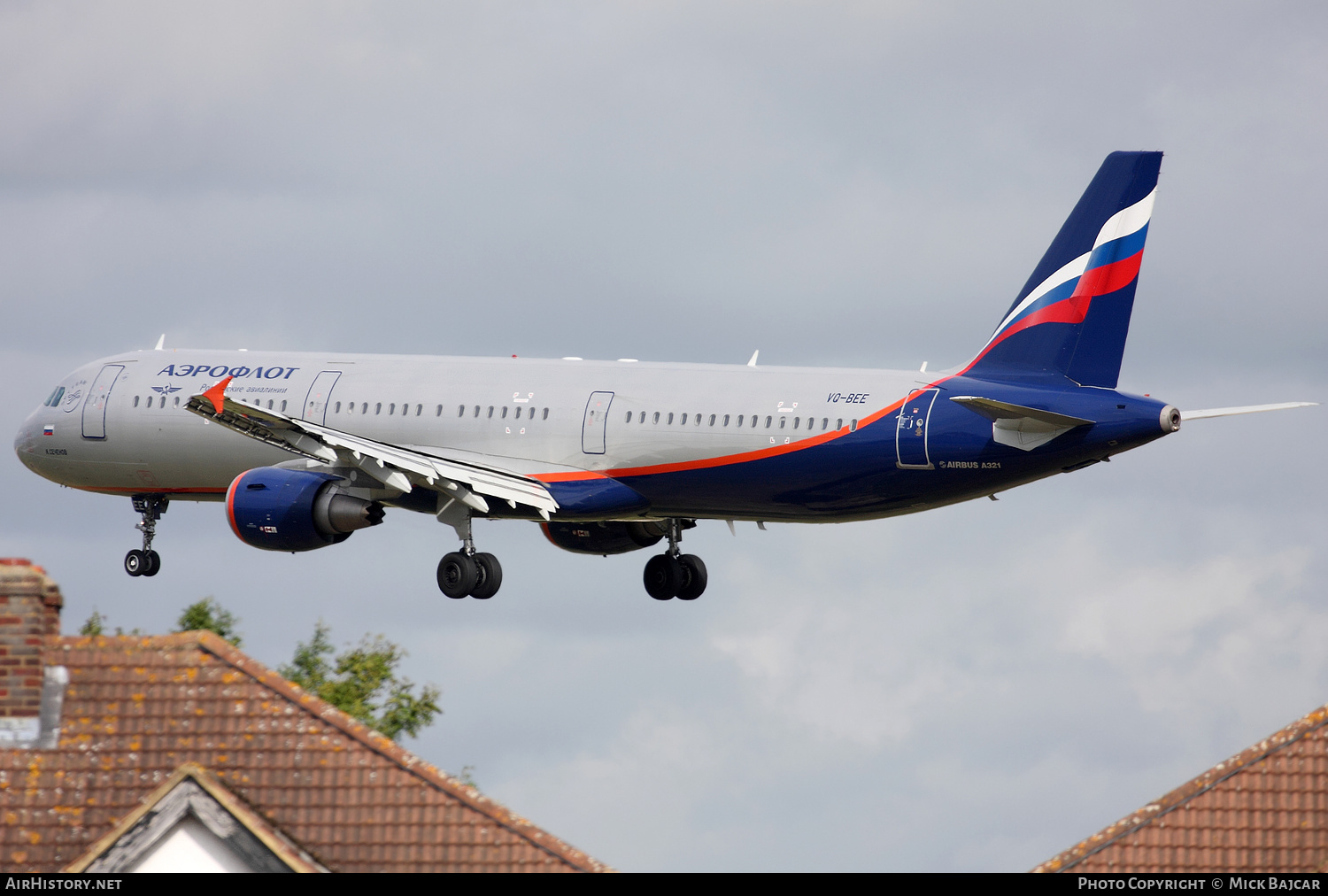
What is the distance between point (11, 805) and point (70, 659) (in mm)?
1749

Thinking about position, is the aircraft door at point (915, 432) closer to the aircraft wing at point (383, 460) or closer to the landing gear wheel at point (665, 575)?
the aircraft wing at point (383, 460)

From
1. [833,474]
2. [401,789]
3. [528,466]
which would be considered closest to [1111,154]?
[833,474]

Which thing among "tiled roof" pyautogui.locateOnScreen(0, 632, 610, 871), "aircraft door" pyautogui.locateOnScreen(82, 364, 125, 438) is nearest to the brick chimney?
"tiled roof" pyautogui.locateOnScreen(0, 632, 610, 871)

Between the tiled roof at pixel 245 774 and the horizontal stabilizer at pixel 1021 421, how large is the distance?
814 inches

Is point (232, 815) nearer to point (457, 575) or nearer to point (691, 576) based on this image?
point (457, 575)

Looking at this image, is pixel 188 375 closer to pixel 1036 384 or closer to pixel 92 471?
pixel 92 471

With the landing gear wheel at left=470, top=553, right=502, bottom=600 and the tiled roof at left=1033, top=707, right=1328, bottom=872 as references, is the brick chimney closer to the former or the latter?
the tiled roof at left=1033, top=707, right=1328, bottom=872

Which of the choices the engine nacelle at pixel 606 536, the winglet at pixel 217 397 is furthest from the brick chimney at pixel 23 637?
the engine nacelle at pixel 606 536

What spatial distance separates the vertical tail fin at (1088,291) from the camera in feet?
138

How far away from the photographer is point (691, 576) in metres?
51.7

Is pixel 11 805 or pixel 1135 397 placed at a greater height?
pixel 1135 397

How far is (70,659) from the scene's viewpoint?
22922 mm

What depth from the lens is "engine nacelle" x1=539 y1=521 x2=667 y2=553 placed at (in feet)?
167

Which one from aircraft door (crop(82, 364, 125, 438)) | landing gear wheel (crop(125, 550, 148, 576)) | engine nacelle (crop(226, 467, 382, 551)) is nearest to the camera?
engine nacelle (crop(226, 467, 382, 551))
